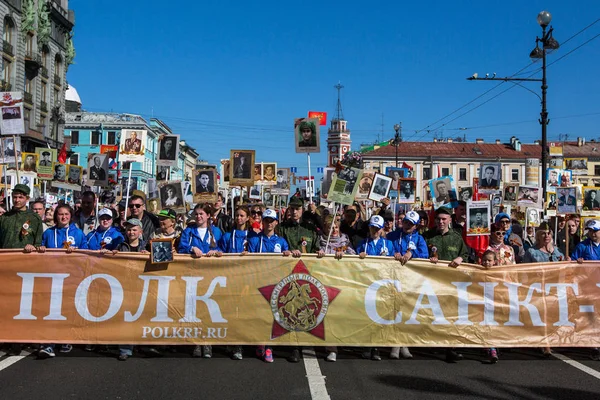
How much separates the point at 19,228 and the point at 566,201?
9.62 meters

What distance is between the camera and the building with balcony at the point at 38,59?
45.1 m

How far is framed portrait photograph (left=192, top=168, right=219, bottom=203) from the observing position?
13.2m

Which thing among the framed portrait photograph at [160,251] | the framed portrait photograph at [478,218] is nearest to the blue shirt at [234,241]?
the framed portrait photograph at [160,251]

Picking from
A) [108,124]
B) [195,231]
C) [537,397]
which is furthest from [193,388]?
[108,124]

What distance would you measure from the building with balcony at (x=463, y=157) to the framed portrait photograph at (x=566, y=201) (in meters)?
81.9

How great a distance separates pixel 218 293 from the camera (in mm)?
7488

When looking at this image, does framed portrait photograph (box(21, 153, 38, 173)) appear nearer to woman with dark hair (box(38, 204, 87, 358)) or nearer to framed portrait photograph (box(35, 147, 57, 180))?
framed portrait photograph (box(35, 147, 57, 180))

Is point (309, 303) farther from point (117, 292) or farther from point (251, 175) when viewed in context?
point (251, 175)

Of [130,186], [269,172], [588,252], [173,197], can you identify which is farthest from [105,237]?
[130,186]

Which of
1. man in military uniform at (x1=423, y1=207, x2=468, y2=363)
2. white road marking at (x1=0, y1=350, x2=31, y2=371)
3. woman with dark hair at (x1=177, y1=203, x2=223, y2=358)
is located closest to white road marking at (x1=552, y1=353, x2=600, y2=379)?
man in military uniform at (x1=423, y1=207, x2=468, y2=363)

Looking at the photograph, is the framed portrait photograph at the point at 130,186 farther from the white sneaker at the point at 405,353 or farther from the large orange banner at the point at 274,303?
the white sneaker at the point at 405,353

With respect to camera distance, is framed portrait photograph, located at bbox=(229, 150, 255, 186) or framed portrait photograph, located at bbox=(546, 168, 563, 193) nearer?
framed portrait photograph, located at bbox=(229, 150, 255, 186)

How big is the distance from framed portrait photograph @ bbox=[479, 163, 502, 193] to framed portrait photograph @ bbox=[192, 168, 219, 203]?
6311 mm

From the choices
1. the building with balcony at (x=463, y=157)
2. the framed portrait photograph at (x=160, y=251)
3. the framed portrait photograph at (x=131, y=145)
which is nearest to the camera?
the framed portrait photograph at (x=160, y=251)
